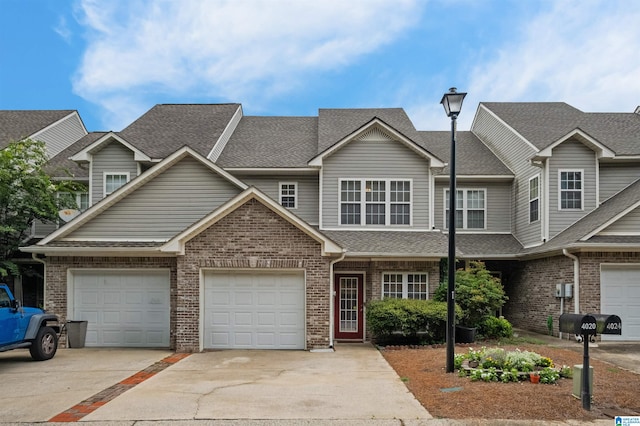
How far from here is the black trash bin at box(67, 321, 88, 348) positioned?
51.0ft

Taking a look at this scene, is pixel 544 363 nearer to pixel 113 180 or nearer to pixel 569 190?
pixel 569 190

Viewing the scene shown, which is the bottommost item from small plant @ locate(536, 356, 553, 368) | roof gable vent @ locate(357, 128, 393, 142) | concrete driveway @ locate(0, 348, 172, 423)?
concrete driveway @ locate(0, 348, 172, 423)

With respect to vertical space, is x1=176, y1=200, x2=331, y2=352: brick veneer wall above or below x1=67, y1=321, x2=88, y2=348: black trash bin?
above

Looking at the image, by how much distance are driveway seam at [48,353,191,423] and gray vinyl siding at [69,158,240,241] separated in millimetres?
4685

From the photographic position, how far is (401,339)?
16.3m

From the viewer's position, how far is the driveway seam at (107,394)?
8172 mm

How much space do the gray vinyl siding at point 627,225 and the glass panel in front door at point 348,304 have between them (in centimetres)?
793

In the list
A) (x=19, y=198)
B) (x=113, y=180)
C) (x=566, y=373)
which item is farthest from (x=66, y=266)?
(x=566, y=373)

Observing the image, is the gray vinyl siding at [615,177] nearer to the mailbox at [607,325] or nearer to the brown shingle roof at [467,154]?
the brown shingle roof at [467,154]

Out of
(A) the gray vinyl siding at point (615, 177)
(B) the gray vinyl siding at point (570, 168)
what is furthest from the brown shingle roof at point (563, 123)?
(B) the gray vinyl siding at point (570, 168)

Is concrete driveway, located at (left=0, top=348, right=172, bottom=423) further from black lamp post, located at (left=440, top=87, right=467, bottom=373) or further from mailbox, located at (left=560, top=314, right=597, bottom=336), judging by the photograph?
mailbox, located at (left=560, top=314, right=597, bottom=336)

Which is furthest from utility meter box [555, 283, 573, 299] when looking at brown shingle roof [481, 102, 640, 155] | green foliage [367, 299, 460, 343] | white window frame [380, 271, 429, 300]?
brown shingle roof [481, 102, 640, 155]

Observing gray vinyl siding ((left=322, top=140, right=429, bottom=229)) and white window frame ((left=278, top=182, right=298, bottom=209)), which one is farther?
white window frame ((left=278, top=182, right=298, bottom=209))

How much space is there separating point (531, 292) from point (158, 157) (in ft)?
47.7
